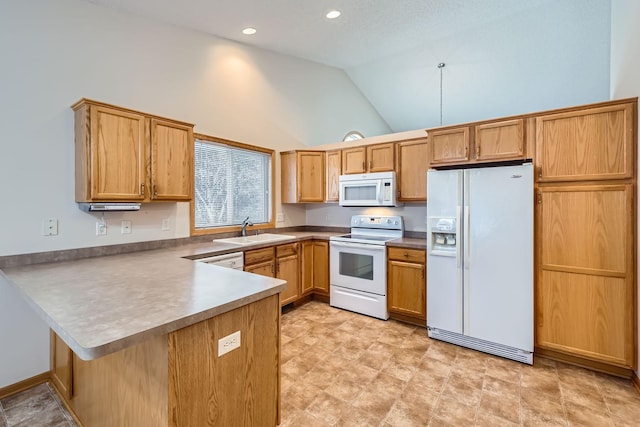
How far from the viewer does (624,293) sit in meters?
2.20

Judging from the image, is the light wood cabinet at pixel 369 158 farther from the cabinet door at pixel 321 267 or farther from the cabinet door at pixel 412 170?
the cabinet door at pixel 321 267

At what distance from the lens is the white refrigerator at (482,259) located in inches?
96.4

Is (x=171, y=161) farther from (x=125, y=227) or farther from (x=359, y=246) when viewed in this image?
(x=359, y=246)

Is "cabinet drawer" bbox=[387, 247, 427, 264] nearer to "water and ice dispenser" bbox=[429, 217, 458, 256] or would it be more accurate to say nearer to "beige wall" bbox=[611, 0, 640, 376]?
"water and ice dispenser" bbox=[429, 217, 458, 256]

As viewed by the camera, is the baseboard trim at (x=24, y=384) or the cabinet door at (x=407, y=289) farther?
the cabinet door at (x=407, y=289)

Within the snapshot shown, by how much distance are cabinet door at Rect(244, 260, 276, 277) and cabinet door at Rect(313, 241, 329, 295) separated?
743mm

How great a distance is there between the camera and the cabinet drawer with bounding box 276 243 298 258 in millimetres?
3439

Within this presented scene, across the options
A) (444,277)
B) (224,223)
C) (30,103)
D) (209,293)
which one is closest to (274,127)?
(224,223)

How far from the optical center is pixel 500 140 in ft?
8.76

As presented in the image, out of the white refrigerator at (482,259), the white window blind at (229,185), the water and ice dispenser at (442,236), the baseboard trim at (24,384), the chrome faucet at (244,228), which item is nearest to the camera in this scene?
the baseboard trim at (24,384)

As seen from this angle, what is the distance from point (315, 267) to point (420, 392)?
2.07 meters

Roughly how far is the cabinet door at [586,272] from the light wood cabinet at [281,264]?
242cm

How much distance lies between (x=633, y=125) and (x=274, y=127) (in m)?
3.62

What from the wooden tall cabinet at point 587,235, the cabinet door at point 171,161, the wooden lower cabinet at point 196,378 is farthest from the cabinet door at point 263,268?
the wooden tall cabinet at point 587,235
